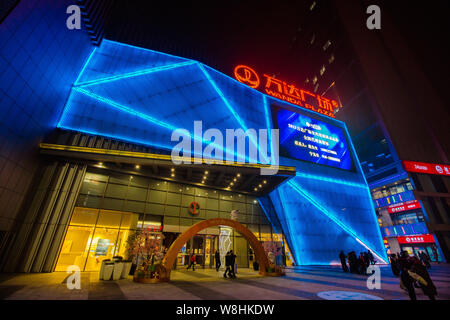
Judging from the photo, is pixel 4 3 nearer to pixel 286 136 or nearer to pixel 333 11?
pixel 286 136

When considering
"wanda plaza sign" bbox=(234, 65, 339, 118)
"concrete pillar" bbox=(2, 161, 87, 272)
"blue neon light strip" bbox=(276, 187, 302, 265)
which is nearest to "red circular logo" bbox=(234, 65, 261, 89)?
"wanda plaza sign" bbox=(234, 65, 339, 118)

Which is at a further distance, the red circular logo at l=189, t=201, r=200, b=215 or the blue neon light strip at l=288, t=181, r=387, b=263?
the blue neon light strip at l=288, t=181, r=387, b=263

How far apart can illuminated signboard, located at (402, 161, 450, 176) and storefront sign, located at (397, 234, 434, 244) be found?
37.5 feet

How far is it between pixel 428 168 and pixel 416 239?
13.8 m

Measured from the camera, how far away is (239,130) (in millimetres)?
23297

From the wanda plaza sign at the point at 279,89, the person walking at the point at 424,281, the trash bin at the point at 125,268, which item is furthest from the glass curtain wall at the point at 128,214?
the wanda plaza sign at the point at 279,89

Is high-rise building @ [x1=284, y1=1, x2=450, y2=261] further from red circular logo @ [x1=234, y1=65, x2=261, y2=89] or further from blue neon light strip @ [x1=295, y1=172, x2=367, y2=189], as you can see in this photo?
red circular logo @ [x1=234, y1=65, x2=261, y2=89]

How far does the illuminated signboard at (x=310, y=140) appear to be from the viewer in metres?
26.3

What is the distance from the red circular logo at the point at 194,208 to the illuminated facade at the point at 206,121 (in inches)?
233

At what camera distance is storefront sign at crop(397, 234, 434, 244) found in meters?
34.5

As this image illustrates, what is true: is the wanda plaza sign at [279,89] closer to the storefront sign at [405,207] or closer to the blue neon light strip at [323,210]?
the blue neon light strip at [323,210]

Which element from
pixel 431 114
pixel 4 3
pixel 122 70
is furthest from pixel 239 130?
pixel 431 114

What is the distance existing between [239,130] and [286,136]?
7.68 meters

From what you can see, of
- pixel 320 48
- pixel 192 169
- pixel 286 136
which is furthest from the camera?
pixel 320 48
